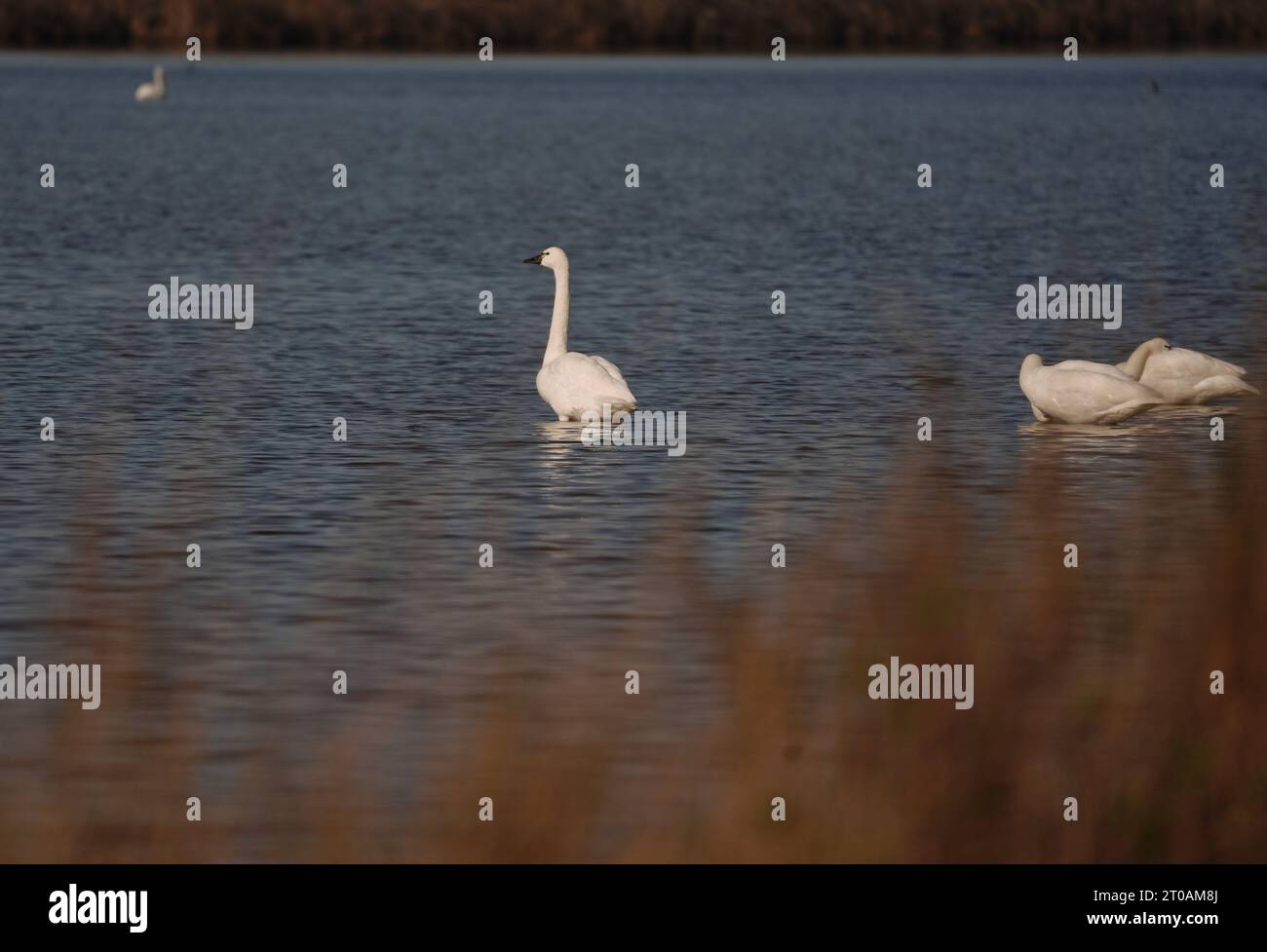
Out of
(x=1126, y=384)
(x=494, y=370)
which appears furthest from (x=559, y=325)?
(x=1126, y=384)

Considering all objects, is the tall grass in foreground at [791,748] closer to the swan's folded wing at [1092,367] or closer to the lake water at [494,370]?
the lake water at [494,370]

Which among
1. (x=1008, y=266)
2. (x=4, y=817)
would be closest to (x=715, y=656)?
(x=4, y=817)

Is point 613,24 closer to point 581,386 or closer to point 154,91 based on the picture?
point 154,91

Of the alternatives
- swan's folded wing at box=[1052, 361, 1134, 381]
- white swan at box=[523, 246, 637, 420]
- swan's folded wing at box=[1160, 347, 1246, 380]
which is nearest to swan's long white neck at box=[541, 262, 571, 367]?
white swan at box=[523, 246, 637, 420]

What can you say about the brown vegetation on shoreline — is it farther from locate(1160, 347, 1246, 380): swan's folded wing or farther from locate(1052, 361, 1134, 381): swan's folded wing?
locate(1052, 361, 1134, 381): swan's folded wing

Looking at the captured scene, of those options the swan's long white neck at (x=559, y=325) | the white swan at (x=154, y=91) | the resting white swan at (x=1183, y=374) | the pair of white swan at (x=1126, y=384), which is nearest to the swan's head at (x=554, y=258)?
the swan's long white neck at (x=559, y=325)

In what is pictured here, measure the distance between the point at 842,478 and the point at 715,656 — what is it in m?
4.38

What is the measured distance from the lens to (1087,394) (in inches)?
618

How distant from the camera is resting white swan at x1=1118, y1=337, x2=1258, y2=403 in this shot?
53.7 feet

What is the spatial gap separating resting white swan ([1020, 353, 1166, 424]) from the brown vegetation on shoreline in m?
86.8

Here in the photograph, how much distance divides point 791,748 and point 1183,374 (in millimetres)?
9965

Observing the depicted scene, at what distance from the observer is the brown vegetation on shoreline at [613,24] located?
10338 centimetres

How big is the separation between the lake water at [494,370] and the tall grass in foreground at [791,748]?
0.45 meters
